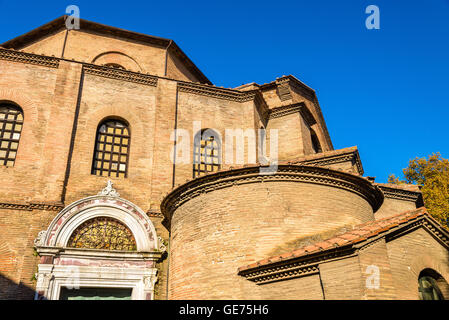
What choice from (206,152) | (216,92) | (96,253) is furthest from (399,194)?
(96,253)

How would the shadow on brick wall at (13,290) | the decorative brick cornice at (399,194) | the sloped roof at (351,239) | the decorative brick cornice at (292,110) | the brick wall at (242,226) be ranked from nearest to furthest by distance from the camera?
the sloped roof at (351,239) → the brick wall at (242,226) → the shadow on brick wall at (13,290) → the decorative brick cornice at (399,194) → the decorative brick cornice at (292,110)

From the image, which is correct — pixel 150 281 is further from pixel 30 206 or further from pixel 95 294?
pixel 30 206

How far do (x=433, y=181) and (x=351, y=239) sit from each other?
18.0 metres

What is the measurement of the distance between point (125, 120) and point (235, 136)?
3587 mm

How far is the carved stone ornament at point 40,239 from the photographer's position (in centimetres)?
942

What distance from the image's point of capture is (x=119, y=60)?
15.1 metres

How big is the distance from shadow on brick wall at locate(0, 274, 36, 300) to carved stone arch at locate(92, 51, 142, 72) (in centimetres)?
865

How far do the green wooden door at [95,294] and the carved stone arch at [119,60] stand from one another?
856cm

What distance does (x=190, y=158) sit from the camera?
1201 centimetres

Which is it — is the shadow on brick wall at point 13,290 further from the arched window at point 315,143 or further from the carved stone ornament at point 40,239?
the arched window at point 315,143

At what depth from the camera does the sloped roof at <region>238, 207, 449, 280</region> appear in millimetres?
6203

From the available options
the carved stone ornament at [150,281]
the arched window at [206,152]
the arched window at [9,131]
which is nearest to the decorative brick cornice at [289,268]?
the carved stone ornament at [150,281]

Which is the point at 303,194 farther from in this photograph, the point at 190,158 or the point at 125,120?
the point at 125,120

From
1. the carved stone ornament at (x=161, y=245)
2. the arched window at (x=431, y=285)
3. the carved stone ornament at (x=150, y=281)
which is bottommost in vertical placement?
the arched window at (x=431, y=285)
